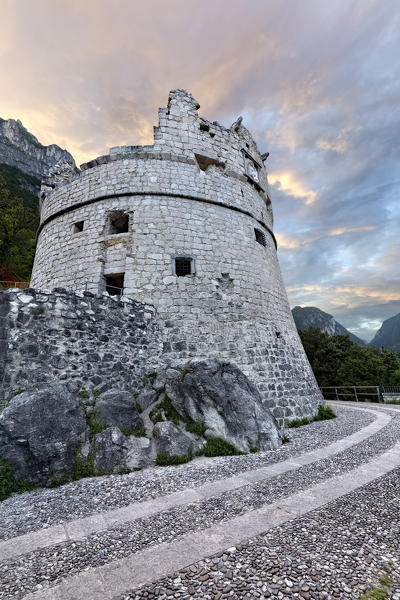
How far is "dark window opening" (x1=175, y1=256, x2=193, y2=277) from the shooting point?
891cm

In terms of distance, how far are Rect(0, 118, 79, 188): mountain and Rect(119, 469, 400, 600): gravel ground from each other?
76.2m

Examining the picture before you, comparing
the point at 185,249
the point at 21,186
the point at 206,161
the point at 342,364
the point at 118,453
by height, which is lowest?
the point at 118,453

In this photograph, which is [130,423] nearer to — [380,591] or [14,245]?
[380,591]

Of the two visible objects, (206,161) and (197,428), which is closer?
(197,428)

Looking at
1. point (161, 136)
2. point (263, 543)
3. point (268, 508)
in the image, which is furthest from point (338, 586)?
point (161, 136)

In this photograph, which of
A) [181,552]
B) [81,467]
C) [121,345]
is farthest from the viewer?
[121,345]

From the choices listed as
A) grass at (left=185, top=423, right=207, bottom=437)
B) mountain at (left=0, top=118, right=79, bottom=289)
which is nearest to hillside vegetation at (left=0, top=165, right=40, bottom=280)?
mountain at (left=0, top=118, right=79, bottom=289)

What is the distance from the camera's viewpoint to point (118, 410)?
5660mm

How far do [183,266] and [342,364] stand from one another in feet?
78.6

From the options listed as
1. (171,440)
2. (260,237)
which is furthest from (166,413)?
(260,237)

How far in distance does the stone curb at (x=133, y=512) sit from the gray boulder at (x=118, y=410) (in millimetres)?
2020

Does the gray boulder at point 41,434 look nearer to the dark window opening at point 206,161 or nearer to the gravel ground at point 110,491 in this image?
the gravel ground at point 110,491

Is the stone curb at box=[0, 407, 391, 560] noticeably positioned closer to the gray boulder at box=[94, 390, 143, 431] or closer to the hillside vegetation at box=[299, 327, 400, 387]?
the gray boulder at box=[94, 390, 143, 431]

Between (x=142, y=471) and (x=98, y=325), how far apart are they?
332 centimetres
